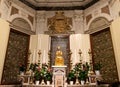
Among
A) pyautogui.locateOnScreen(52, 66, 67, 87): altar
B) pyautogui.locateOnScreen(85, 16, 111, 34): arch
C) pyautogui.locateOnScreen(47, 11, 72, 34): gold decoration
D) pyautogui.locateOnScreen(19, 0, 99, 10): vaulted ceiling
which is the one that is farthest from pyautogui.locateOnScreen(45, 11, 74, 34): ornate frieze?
pyautogui.locateOnScreen(52, 66, 67, 87): altar

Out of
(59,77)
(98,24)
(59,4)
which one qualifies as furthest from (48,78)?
(59,4)

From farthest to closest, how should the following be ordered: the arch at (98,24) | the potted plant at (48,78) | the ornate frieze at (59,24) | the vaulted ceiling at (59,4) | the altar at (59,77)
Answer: the vaulted ceiling at (59,4) → the ornate frieze at (59,24) → the arch at (98,24) → the potted plant at (48,78) → the altar at (59,77)

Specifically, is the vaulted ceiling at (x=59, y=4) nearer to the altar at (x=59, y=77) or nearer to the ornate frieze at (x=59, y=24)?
the ornate frieze at (x=59, y=24)

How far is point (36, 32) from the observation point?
27.4 feet

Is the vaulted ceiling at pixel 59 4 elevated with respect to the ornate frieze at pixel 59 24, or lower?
elevated

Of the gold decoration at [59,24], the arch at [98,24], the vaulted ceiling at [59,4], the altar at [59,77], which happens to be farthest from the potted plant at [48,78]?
the vaulted ceiling at [59,4]

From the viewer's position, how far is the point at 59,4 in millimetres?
8820

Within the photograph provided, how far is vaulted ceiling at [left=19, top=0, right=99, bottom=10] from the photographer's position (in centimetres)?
862

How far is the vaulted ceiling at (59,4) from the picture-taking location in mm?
8625

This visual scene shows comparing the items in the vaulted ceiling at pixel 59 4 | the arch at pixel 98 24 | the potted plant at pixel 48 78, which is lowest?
the potted plant at pixel 48 78

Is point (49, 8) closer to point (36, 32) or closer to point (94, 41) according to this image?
point (36, 32)

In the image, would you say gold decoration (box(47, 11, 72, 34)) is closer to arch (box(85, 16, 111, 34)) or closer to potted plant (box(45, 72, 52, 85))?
arch (box(85, 16, 111, 34))

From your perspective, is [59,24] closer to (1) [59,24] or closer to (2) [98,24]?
(1) [59,24]

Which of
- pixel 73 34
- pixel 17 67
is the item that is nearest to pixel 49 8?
pixel 73 34
